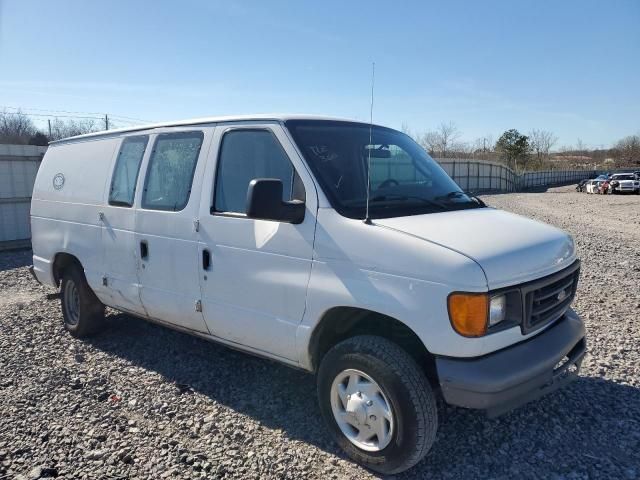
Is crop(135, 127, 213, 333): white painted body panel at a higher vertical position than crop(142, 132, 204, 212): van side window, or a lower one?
lower

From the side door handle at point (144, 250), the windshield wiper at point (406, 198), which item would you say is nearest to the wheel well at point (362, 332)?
the windshield wiper at point (406, 198)

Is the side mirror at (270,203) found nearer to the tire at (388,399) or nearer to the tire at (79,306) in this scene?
the tire at (388,399)

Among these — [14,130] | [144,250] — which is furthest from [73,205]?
[14,130]

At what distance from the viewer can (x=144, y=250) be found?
4.30m

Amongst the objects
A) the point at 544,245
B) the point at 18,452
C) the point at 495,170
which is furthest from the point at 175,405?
the point at 495,170

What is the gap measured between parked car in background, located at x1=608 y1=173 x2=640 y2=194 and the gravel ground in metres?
37.6

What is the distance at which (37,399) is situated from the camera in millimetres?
4051

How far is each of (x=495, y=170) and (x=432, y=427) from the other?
43.9 meters

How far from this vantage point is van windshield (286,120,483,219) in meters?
3.25

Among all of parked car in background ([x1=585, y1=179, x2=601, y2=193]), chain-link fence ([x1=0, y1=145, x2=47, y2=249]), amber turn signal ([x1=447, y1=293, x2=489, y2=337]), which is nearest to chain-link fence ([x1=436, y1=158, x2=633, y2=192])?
parked car in background ([x1=585, y1=179, x2=601, y2=193])

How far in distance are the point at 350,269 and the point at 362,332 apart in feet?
1.70

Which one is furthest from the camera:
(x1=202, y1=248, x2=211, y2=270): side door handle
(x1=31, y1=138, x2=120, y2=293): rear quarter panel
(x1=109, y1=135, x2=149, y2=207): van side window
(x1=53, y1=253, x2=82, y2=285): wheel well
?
(x1=53, y1=253, x2=82, y2=285): wheel well

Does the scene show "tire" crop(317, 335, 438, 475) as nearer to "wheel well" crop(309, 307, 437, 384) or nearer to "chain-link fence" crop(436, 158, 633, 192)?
"wheel well" crop(309, 307, 437, 384)

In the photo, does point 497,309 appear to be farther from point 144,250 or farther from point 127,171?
point 127,171
